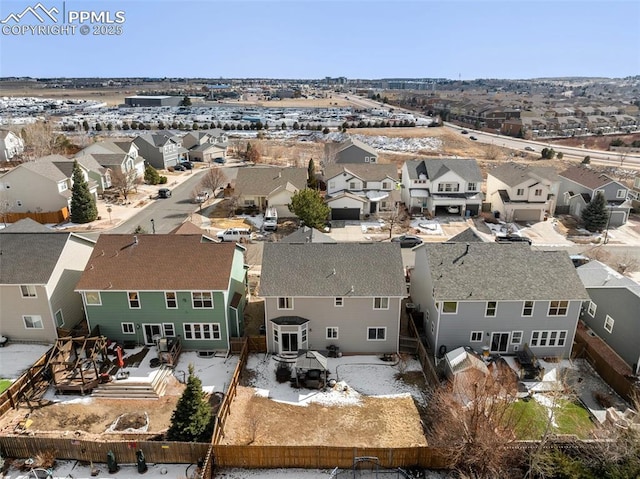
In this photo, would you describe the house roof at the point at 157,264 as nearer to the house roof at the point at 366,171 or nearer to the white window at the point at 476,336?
the white window at the point at 476,336

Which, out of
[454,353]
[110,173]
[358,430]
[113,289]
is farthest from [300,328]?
[110,173]

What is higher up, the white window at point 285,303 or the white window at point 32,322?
the white window at point 285,303

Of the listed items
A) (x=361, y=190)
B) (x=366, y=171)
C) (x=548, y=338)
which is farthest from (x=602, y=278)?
(x=366, y=171)

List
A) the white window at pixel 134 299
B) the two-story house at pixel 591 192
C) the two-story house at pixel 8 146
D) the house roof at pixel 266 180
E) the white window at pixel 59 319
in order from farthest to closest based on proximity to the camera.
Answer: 1. the two-story house at pixel 8 146
2. the house roof at pixel 266 180
3. the two-story house at pixel 591 192
4. the white window at pixel 59 319
5. the white window at pixel 134 299

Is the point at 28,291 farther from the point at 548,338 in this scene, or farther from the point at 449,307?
the point at 548,338

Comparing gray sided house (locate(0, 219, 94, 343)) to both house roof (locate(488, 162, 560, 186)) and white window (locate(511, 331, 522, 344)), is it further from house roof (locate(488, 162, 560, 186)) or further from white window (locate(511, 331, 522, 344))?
house roof (locate(488, 162, 560, 186))

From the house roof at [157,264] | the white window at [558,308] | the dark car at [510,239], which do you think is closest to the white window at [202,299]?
the house roof at [157,264]

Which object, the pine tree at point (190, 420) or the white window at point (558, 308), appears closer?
the pine tree at point (190, 420)
